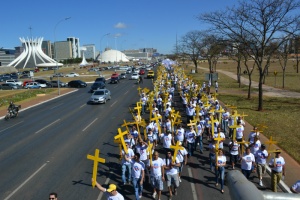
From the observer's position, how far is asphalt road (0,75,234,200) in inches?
393

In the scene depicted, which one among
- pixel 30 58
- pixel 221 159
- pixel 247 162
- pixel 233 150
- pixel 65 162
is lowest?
pixel 65 162

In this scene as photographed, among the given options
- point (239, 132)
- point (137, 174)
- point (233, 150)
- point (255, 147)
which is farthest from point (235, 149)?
point (137, 174)

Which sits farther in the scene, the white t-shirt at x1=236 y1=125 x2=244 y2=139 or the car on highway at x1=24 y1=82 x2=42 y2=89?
the car on highway at x1=24 y1=82 x2=42 y2=89

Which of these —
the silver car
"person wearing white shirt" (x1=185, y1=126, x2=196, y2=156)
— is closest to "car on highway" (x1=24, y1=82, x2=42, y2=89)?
the silver car

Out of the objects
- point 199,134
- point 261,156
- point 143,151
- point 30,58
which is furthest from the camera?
point 30,58

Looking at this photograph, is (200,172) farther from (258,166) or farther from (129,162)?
(129,162)

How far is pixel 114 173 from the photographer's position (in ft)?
38.0

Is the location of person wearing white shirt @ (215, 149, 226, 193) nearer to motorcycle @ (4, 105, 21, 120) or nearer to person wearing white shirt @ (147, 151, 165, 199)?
person wearing white shirt @ (147, 151, 165, 199)

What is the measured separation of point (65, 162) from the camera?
13.0 meters

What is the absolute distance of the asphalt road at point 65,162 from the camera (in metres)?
9.98

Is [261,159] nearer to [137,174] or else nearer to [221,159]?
[221,159]

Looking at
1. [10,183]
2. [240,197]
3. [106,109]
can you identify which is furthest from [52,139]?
[240,197]

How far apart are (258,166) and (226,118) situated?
6.09 meters

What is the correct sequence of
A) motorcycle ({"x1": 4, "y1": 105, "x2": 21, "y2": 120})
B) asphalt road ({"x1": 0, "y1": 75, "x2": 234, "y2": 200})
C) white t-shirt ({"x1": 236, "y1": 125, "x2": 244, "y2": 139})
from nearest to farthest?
asphalt road ({"x1": 0, "y1": 75, "x2": 234, "y2": 200}) < white t-shirt ({"x1": 236, "y1": 125, "x2": 244, "y2": 139}) < motorcycle ({"x1": 4, "y1": 105, "x2": 21, "y2": 120})
